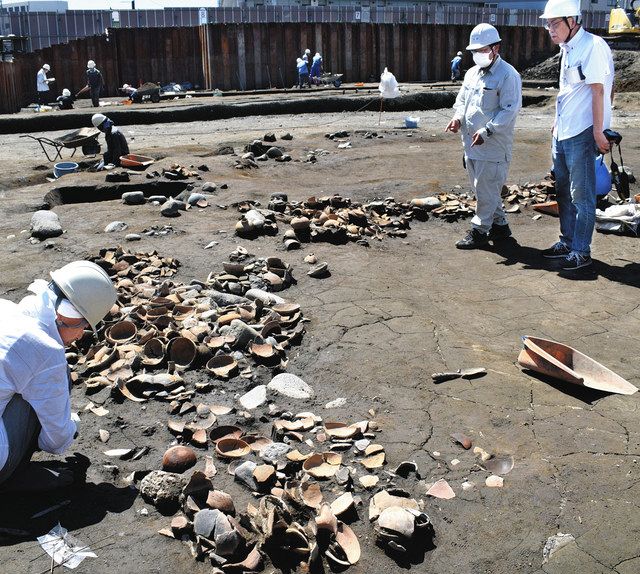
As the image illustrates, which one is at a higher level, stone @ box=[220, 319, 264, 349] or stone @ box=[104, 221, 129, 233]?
stone @ box=[104, 221, 129, 233]

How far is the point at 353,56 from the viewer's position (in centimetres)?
3070

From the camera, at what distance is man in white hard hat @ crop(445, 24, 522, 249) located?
23.1 ft

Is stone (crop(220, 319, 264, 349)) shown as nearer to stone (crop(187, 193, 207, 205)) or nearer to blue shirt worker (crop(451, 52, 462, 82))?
stone (crop(187, 193, 207, 205))

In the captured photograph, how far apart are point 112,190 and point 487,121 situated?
5450mm

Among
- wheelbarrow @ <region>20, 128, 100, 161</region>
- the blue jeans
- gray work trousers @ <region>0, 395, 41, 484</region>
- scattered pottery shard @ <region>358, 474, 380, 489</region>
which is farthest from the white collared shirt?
wheelbarrow @ <region>20, 128, 100, 161</region>

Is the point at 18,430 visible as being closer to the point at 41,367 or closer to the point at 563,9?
the point at 41,367

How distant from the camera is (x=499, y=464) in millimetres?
3918

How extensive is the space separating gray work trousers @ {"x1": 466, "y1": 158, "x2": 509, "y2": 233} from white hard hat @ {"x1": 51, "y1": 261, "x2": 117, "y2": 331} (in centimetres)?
452

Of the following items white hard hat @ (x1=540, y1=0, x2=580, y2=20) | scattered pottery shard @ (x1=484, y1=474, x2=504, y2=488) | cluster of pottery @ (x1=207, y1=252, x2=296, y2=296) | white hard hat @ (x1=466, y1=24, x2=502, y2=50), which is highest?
white hard hat @ (x1=540, y1=0, x2=580, y2=20)

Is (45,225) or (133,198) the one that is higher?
(133,198)

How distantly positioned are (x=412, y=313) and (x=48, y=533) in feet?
10.7

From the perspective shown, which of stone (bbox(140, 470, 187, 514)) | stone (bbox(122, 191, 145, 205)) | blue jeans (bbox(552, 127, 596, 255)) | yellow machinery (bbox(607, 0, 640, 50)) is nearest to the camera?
stone (bbox(140, 470, 187, 514))

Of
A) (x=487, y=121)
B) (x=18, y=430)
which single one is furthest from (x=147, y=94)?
(x=18, y=430)

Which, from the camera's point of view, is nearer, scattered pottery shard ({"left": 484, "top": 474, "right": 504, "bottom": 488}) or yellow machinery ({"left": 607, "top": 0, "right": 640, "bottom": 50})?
scattered pottery shard ({"left": 484, "top": 474, "right": 504, "bottom": 488})
